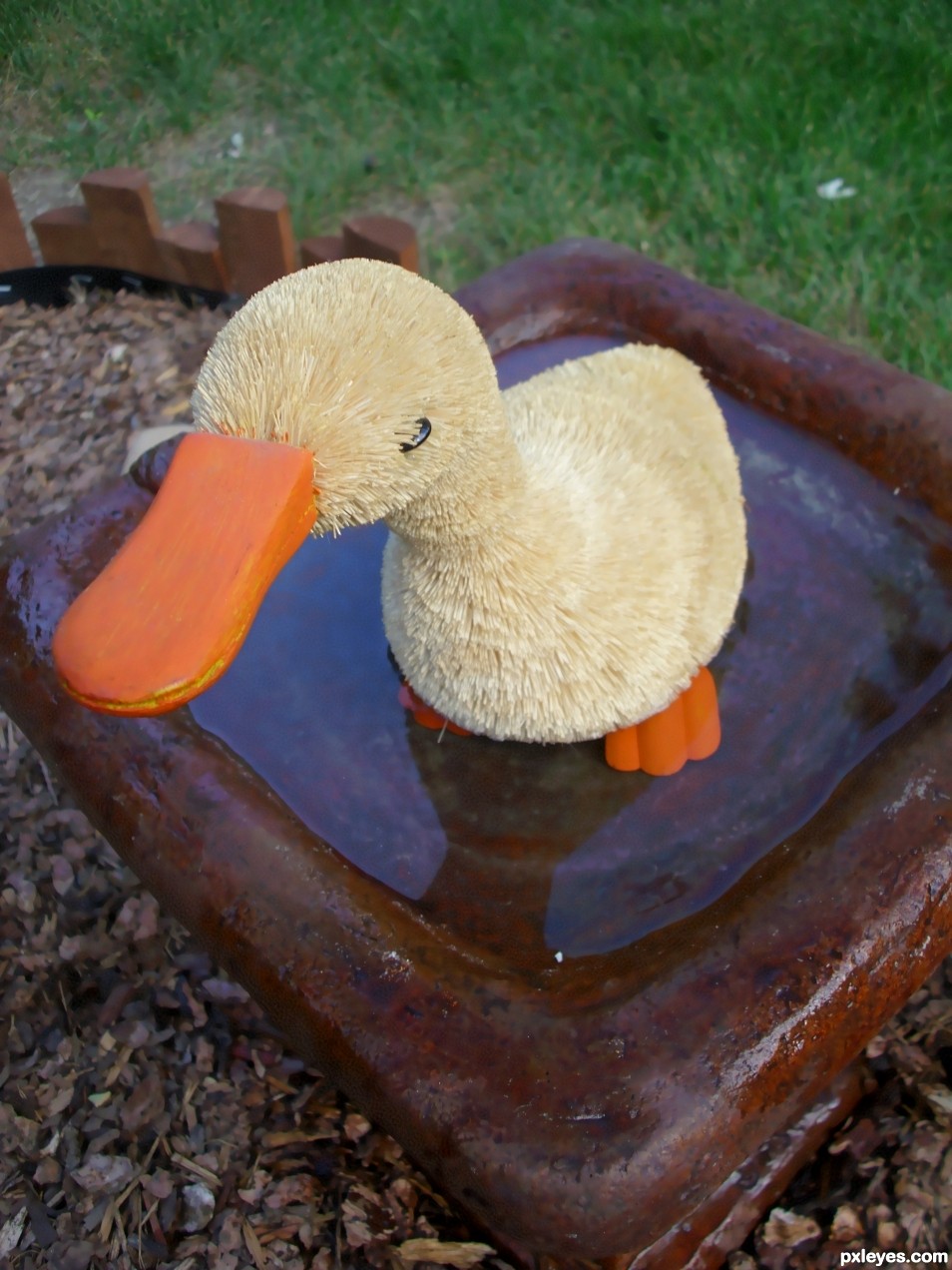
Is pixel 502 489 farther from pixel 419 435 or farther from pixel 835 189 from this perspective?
pixel 835 189

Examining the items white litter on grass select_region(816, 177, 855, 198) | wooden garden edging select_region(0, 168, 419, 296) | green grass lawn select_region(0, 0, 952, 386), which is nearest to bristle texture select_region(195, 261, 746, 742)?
wooden garden edging select_region(0, 168, 419, 296)

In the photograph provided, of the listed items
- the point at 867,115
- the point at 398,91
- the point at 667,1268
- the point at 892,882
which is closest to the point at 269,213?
the point at 398,91

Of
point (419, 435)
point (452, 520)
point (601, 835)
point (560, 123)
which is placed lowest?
point (601, 835)

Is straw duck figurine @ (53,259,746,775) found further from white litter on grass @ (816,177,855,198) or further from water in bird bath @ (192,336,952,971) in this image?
white litter on grass @ (816,177,855,198)

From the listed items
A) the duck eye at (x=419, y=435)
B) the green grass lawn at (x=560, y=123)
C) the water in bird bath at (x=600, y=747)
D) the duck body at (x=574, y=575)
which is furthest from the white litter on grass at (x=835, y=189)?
the duck eye at (x=419, y=435)

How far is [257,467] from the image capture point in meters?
0.63

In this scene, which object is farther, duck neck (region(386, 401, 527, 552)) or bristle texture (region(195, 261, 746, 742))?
duck neck (region(386, 401, 527, 552))

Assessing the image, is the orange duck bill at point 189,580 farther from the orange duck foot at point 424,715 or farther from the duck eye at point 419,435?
the orange duck foot at point 424,715

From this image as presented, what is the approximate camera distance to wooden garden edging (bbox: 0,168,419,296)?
62.6 inches

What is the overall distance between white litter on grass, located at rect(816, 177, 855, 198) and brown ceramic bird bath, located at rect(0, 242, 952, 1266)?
2.93 feet

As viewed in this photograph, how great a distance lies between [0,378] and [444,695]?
123cm

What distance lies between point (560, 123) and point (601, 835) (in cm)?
173

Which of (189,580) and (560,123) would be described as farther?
(560,123)

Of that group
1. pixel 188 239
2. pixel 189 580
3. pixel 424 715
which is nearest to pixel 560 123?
pixel 188 239
